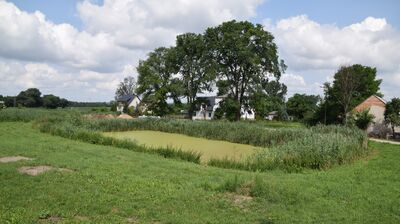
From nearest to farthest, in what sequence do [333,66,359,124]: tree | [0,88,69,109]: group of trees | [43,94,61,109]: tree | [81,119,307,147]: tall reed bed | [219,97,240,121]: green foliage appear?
[81,119,307,147]: tall reed bed
[333,66,359,124]: tree
[219,97,240,121]: green foliage
[0,88,69,109]: group of trees
[43,94,61,109]: tree

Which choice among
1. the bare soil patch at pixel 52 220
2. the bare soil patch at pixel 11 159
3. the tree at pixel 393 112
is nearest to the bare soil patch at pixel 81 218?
the bare soil patch at pixel 52 220

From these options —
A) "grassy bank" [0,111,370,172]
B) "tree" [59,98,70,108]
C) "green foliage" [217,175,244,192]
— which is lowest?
"green foliage" [217,175,244,192]

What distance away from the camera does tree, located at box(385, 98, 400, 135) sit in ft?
117

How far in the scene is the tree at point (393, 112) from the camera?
35.6 metres

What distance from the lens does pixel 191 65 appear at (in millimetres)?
53906

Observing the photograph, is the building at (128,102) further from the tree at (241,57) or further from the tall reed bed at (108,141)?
the tall reed bed at (108,141)

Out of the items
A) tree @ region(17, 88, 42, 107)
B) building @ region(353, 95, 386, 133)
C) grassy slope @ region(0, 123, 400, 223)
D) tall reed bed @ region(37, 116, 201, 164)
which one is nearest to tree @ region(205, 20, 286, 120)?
building @ region(353, 95, 386, 133)

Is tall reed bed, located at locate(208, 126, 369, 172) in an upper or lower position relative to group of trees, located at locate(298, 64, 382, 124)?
lower

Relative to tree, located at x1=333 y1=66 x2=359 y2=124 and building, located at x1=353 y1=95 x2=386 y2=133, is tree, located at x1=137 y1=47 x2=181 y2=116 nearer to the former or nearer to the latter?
tree, located at x1=333 y1=66 x2=359 y2=124

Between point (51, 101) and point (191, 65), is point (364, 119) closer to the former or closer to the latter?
point (191, 65)

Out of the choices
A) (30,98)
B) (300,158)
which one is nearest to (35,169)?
(300,158)

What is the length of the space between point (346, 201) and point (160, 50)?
5013cm

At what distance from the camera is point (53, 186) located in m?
8.85

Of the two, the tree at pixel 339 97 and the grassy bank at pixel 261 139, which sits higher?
the tree at pixel 339 97
